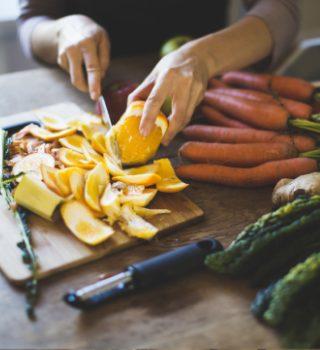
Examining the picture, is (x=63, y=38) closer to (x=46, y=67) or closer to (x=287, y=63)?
→ (x=46, y=67)

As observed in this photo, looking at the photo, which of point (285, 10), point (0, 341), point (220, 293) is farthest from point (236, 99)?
point (0, 341)

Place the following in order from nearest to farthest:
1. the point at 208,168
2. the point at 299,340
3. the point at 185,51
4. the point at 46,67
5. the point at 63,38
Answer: the point at 299,340
the point at 208,168
the point at 185,51
the point at 63,38
the point at 46,67

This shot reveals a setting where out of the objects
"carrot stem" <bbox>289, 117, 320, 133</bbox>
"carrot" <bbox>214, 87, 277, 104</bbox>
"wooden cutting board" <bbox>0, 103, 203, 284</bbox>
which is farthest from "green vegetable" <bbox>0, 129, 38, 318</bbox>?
"carrot stem" <bbox>289, 117, 320, 133</bbox>

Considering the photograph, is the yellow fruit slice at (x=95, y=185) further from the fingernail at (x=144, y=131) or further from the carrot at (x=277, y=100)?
the carrot at (x=277, y=100)

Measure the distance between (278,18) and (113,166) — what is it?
3.63ft

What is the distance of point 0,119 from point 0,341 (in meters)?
1.04

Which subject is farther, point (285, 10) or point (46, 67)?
point (46, 67)

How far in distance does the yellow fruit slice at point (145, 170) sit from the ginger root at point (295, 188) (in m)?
0.36

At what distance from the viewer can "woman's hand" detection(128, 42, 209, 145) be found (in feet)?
4.79

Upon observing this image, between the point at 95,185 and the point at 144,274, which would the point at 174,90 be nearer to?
the point at 95,185

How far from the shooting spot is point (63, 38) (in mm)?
2031

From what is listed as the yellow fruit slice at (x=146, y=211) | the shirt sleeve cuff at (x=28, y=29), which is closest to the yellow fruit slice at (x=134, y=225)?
the yellow fruit slice at (x=146, y=211)

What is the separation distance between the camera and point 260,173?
1.50 meters

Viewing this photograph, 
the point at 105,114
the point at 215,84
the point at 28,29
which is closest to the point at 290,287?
the point at 105,114
